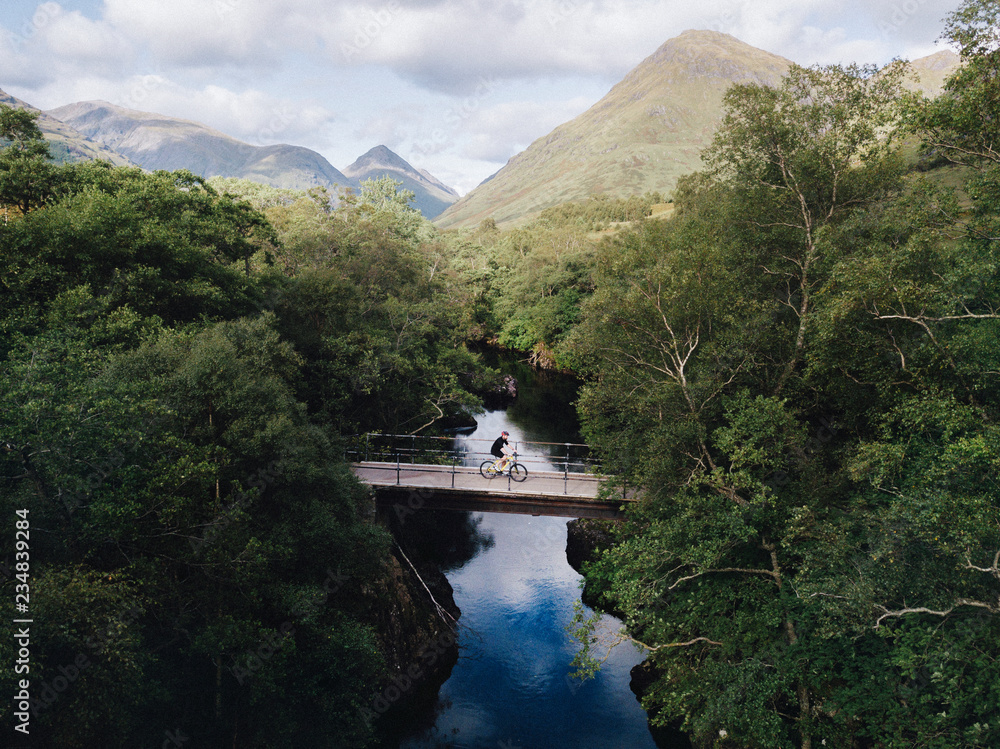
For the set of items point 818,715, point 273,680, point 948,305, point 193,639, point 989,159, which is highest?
point 989,159

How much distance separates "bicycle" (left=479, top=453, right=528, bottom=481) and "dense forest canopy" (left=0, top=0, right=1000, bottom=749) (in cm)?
299

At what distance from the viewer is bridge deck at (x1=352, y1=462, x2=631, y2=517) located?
19219 millimetres

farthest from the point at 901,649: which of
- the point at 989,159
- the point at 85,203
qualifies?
the point at 85,203

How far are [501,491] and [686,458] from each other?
21.9 ft

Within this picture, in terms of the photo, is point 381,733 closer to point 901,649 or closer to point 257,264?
point 901,649

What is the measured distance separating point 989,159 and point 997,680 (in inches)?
365

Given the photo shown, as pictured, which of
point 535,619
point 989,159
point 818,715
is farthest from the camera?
point 535,619

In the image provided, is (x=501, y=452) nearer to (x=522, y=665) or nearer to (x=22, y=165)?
(x=522, y=665)

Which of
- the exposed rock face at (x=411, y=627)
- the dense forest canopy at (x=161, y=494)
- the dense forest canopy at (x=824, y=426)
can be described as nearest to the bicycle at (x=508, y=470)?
the dense forest canopy at (x=824, y=426)

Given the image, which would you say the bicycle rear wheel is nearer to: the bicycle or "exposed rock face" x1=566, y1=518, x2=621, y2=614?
the bicycle

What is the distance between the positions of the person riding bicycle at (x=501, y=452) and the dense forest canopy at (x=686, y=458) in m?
3.18

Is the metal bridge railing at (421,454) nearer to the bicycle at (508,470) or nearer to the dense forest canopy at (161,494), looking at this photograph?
the bicycle at (508,470)

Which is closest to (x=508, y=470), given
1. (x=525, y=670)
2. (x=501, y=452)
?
(x=501, y=452)

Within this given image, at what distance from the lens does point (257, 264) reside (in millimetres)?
29781
